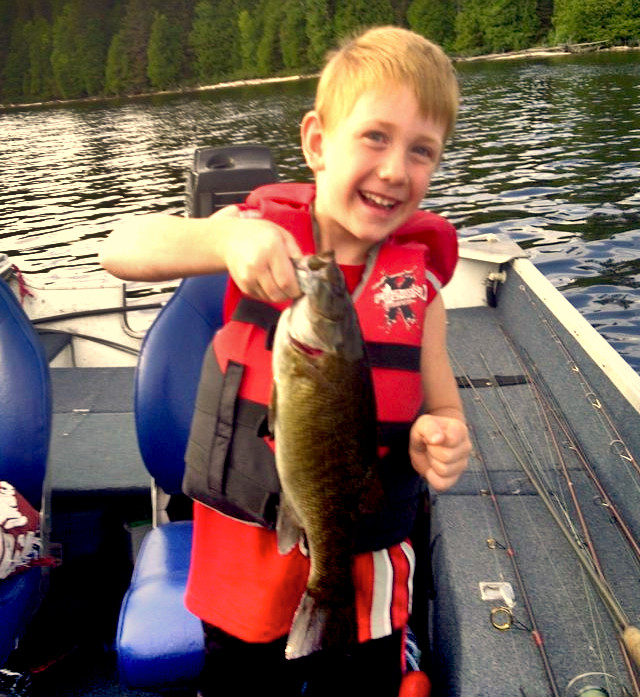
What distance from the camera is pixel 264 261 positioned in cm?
162

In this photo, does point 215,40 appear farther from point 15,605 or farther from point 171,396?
point 15,605

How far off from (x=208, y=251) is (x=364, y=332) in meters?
0.59

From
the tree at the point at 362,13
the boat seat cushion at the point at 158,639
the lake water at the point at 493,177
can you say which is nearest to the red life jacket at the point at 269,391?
the boat seat cushion at the point at 158,639

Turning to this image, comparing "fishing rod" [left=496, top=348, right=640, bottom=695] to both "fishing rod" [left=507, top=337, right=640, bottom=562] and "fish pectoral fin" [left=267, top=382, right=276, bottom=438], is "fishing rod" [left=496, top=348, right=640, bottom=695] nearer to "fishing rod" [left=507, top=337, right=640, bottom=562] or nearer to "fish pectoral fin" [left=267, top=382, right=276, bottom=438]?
"fishing rod" [left=507, top=337, right=640, bottom=562]

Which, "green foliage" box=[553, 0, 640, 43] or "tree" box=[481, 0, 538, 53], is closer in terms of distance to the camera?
"green foliage" box=[553, 0, 640, 43]

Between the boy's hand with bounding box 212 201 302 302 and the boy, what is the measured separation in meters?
0.07

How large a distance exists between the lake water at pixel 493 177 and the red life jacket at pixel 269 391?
6410 mm

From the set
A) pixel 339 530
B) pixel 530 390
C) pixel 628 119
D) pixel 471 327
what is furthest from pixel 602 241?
pixel 628 119

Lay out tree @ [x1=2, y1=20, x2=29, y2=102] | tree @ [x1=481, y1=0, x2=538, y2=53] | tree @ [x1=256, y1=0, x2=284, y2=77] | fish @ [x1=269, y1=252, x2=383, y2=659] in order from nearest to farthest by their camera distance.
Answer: fish @ [x1=269, y1=252, x2=383, y2=659] < tree @ [x1=481, y1=0, x2=538, y2=53] < tree @ [x1=256, y1=0, x2=284, y2=77] < tree @ [x1=2, y1=20, x2=29, y2=102]

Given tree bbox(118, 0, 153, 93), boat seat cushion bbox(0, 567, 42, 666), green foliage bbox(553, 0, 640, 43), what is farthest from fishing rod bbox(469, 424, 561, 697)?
tree bbox(118, 0, 153, 93)

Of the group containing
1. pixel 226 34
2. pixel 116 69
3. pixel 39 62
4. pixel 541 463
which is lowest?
pixel 116 69

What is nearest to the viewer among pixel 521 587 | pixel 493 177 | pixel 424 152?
pixel 424 152

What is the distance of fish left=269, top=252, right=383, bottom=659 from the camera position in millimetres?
1604

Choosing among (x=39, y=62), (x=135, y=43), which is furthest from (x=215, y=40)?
(x=39, y=62)
